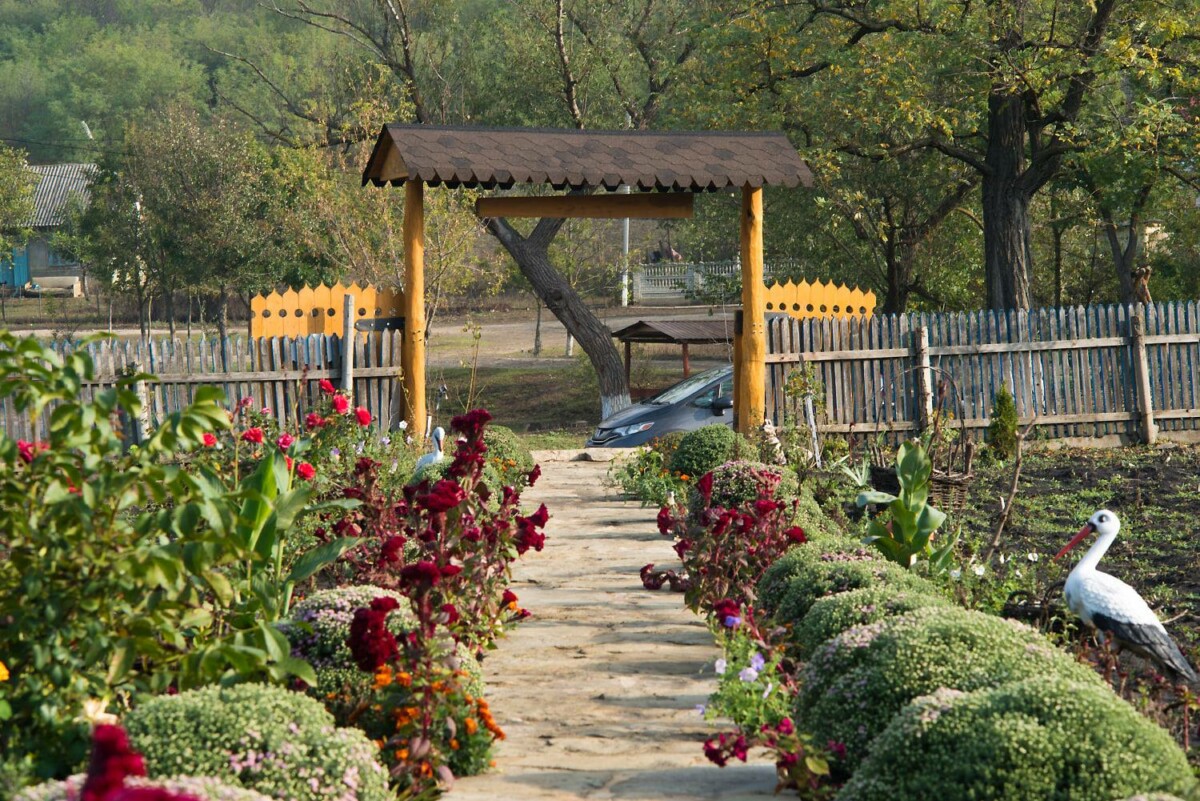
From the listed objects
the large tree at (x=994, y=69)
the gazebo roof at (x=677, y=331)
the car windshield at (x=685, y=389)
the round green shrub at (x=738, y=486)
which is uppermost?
the large tree at (x=994, y=69)

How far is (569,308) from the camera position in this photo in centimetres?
2250

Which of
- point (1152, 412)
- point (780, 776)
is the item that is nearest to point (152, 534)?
point (780, 776)

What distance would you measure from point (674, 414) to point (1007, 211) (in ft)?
21.4

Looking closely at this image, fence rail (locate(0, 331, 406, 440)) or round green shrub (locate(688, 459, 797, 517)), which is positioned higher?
fence rail (locate(0, 331, 406, 440))

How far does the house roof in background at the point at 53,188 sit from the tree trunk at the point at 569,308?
3563cm

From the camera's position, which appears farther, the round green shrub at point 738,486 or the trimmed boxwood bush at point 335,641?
the round green shrub at point 738,486

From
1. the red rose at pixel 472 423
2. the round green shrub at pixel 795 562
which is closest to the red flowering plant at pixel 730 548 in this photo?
the round green shrub at pixel 795 562

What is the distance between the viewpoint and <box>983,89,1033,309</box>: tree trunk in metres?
18.7

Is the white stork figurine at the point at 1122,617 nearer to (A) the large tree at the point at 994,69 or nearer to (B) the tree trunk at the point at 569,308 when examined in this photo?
(A) the large tree at the point at 994,69

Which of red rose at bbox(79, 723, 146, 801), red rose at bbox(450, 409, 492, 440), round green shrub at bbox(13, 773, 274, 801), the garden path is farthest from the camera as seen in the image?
red rose at bbox(450, 409, 492, 440)

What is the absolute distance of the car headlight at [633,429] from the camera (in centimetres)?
1548

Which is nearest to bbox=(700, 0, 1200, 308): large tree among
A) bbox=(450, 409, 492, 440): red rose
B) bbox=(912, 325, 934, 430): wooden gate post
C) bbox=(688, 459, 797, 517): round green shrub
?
bbox=(912, 325, 934, 430): wooden gate post

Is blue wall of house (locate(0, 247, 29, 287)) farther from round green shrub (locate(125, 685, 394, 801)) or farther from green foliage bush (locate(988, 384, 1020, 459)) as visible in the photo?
round green shrub (locate(125, 685, 394, 801))

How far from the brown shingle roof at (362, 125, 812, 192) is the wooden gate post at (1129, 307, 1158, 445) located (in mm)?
4603
